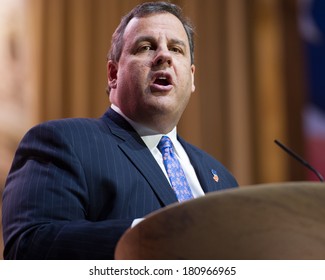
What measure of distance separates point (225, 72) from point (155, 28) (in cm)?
225

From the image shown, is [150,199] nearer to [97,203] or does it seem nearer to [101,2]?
[97,203]

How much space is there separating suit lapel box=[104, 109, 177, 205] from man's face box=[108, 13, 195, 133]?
0.07 m

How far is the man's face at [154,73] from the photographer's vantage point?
6.91 feet

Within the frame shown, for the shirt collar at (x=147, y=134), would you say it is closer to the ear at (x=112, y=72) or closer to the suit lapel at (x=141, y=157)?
the suit lapel at (x=141, y=157)

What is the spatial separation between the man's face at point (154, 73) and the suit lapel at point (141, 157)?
0.22ft

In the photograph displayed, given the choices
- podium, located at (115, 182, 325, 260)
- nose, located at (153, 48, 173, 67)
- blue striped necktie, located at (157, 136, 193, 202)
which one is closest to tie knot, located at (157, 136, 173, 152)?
blue striped necktie, located at (157, 136, 193, 202)

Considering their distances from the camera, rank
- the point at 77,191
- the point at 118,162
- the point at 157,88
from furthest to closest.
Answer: the point at 157,88 → the point at 118,162 → the point at 77,191

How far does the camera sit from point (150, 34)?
2.18 metres

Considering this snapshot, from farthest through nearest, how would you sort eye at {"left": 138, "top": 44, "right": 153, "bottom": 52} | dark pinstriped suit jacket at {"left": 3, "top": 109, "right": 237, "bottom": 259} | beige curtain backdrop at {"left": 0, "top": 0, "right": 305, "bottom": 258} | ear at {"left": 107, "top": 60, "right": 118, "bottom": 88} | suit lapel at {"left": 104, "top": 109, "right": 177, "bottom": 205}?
beige curtain backdrop at {"left": 0, "top": 0, "right": 305, "bottom": 258} < ear at {"left": 107, "top": 60, "right": 118, "bottom": 88} < eye at {"left": 138, "top": 44, "right": 153, "bottom": 52} < suit lapel at {"left": 104, "top": 109, "right": 177, "bottom": 205} < dark pinstriped suit jacket at {"left": 3, "top": 109, "right": 237, "bottom": 259}

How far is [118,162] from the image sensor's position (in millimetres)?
1847

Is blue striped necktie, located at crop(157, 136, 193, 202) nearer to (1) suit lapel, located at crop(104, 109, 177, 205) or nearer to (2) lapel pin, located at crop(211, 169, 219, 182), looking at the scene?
(1) suit lapel, located at crop(104, 109, 177, 205)

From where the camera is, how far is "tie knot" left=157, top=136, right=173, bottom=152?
6.87 ft

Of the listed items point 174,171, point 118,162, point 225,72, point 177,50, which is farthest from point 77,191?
point 225,72

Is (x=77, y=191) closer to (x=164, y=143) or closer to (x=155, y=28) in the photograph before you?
(x=164, y=143)
